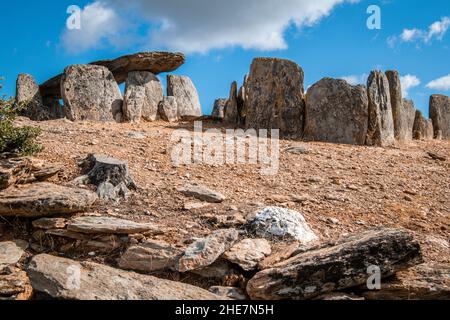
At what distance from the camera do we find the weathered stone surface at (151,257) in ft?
18.5

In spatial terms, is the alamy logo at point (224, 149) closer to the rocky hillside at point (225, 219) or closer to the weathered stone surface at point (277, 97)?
the rocky hillside at point (225, 219)

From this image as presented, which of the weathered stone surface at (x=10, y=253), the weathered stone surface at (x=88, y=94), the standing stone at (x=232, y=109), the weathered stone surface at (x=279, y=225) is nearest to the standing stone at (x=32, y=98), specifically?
the weathered stone surface at (x=88, y=94)

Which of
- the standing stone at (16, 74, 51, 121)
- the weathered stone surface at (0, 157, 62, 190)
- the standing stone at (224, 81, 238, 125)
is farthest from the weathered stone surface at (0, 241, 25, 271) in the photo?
the standing stone at (16, 74, 51, 121)

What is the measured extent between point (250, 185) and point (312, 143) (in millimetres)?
4132

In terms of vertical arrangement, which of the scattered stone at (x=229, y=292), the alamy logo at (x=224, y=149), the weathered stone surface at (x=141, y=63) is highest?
the weathered stone surface at (x=141, y=63)

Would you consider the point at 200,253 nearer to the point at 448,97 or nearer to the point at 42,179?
the point at 42,179

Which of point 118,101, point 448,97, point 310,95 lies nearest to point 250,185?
point 310,95

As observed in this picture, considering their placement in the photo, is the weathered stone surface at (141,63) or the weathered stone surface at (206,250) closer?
the weathered stone surface at (206,250)

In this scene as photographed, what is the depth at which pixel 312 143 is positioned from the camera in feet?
38.0

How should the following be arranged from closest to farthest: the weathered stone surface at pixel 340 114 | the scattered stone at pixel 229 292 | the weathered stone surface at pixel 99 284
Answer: the weathered stone surface at pixel 99 284 < the scattered stone at pixel 229 292 < the weathered stone surface at pixel 340 114

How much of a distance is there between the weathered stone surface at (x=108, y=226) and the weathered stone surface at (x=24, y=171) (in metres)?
1.32

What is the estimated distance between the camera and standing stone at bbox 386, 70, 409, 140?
1433cm
